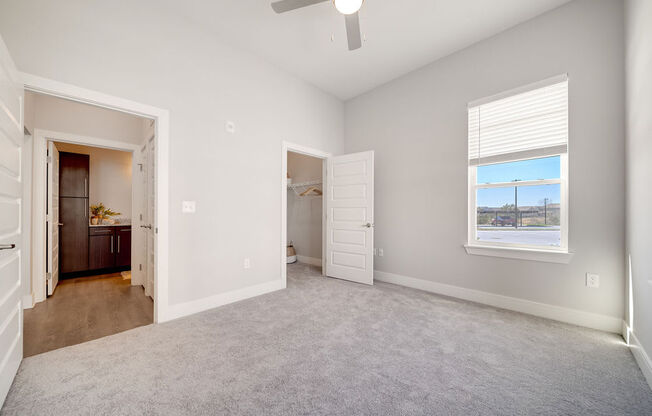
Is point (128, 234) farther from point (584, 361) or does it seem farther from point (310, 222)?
point (584, 361)

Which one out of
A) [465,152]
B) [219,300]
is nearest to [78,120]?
[219,300]

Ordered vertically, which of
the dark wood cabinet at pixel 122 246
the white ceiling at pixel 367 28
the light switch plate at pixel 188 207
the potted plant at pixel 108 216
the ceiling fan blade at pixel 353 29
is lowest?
the dark wood cabinet at pixel 122 246

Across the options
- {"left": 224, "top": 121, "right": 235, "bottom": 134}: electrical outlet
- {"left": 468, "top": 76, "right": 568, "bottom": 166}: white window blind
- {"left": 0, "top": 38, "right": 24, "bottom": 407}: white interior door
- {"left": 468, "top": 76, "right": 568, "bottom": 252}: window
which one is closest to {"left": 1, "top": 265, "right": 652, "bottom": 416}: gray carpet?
{"left": 0, "top": 38, "right": 24, "bottom": 407}: white interior door

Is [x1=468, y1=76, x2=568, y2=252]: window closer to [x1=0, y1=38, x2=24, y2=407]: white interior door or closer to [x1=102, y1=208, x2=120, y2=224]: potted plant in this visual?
[x1=0, y1=38, x2=24, y2=407]: white interior door

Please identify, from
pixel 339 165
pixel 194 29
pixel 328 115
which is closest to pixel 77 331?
pixel 194 29

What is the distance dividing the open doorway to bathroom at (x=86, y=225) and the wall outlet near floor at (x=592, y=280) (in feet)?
14.2

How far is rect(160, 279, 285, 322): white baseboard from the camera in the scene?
267 cm

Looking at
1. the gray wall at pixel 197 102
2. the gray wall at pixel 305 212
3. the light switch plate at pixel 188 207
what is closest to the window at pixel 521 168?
the gray wall at pixel 197 102

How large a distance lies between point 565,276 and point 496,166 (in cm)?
135

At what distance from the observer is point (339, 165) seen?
4.35 m

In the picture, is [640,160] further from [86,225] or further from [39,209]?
[86,225]

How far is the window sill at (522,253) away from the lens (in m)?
2.62

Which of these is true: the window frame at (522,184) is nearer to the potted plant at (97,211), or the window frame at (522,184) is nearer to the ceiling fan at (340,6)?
the ceiling fan at (340,6)

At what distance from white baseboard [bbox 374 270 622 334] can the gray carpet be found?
5.1 inches
